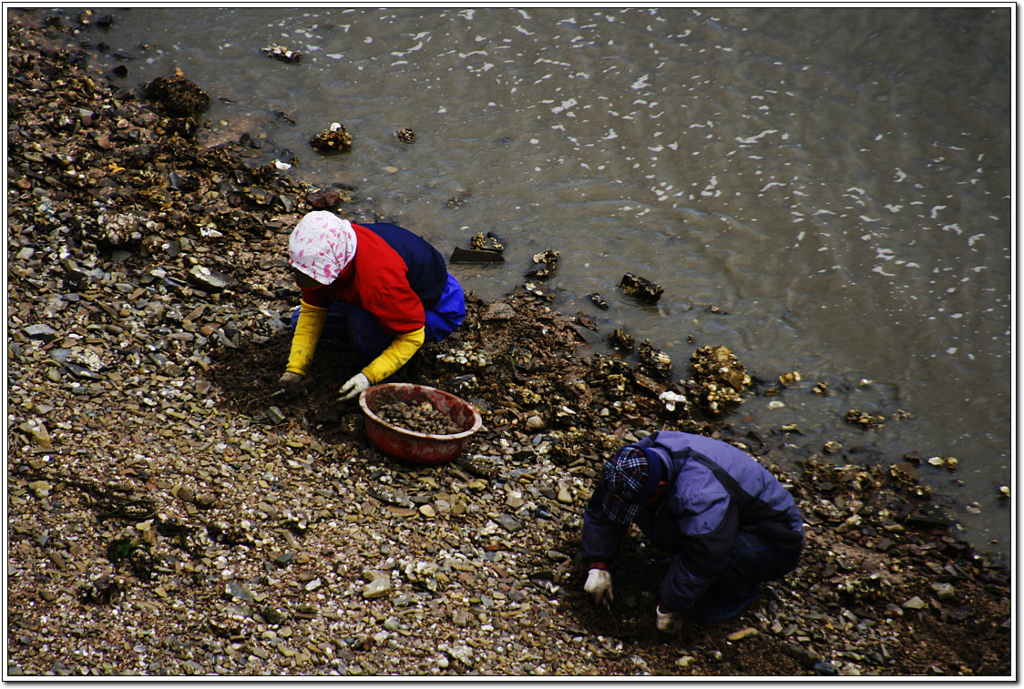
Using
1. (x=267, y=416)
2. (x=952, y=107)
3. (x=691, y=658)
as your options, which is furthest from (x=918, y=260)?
(x=267, y=416)

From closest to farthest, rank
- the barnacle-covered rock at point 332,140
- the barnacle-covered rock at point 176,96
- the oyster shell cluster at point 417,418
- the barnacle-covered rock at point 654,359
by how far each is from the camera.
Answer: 1. the oyster shell cluster at point 417,418
2. the barnacle-covered rock at point 654,359
3. the barnacle-covered rock at point 176,96
4. the barnacle-covered rock at point 332,140

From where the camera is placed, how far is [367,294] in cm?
328

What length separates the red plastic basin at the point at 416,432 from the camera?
3266mm

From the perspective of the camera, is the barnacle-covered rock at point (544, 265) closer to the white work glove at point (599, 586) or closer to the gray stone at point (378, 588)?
the white work glove at point (599, 586)

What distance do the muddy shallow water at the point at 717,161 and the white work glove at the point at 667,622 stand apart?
1.79 metres

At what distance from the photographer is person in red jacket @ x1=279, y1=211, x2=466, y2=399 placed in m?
3.15

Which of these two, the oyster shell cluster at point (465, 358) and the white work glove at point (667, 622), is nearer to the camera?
the white work glove at point (667, 622)

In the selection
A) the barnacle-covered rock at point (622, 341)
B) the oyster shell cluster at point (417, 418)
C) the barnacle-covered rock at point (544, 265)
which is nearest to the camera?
the oyster shell cluster at point (417, 418)

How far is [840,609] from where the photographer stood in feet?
10.2

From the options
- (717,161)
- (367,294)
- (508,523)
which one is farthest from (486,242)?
(508,523)

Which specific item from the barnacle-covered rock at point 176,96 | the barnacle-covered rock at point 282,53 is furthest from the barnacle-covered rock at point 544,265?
the barnacle-covered rock at point 282,53

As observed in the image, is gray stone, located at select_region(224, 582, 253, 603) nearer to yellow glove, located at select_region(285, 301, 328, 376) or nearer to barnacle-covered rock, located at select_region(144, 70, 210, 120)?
yellow glove, located at select_region(285, 301, 328, 376)

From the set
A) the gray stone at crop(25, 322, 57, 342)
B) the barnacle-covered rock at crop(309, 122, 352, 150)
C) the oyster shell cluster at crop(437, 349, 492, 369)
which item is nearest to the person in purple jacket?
the oyster shell cluster at crop(437, 349, 492, 369)

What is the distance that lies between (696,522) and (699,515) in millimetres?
33
